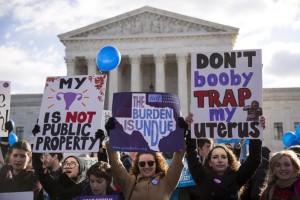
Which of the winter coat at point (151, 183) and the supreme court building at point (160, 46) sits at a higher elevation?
the supreme court building at point (160, 46)

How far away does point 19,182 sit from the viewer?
20.3 feet

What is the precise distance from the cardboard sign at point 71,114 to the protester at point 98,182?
1.52 feet

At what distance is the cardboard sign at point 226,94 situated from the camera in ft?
20.1

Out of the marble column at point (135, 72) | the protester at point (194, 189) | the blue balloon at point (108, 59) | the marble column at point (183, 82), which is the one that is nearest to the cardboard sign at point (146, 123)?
the protester at point (194, 189)

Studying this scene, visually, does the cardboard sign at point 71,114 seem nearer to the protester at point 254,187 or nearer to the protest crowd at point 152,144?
the protest crowd at point 152,144

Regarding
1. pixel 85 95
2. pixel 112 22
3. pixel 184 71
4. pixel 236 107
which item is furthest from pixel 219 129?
pixel 112 22

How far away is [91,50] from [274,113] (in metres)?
25.3

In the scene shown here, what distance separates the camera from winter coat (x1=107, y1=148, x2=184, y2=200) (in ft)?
17.5

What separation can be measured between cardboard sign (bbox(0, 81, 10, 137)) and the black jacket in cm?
366

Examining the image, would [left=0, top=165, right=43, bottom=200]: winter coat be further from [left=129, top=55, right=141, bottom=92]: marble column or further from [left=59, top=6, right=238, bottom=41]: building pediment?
[left=59, top=6, right=238, bottom=41]: building pediment

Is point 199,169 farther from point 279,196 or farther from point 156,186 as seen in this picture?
point 279,196

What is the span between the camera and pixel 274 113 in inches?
1999

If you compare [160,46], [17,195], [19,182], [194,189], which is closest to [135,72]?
[160,46]

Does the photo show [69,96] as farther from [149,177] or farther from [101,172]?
[149,177]
